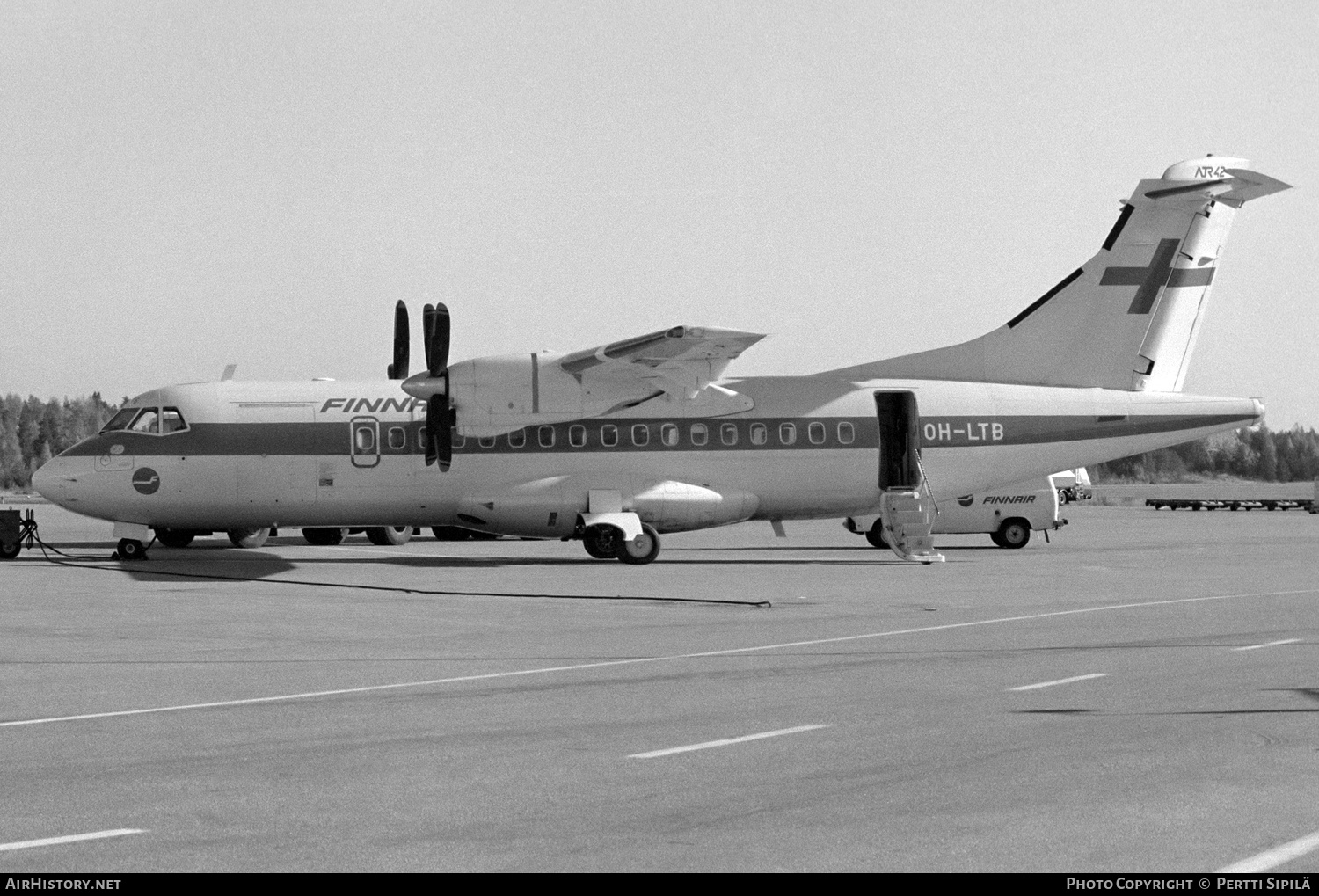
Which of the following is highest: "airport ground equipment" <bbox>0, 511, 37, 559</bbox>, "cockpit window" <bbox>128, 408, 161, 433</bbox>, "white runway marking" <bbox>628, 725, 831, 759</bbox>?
"cockpit window" <bbox>128, 408, 161, 433</bbox>

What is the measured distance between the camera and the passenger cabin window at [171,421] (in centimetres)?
3328

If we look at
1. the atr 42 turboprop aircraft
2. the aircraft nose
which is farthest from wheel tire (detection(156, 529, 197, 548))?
the aircraft nose

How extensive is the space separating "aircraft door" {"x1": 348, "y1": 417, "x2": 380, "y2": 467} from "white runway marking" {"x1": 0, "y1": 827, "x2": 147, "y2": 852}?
84.5ft

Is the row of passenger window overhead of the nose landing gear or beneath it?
overhead

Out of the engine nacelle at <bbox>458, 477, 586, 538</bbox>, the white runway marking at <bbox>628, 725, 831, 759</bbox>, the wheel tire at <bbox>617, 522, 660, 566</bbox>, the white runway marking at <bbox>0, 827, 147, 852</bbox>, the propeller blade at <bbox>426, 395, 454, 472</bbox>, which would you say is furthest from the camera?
the engine nacelle at <bbox>458, 477, 586, 538</bbox>

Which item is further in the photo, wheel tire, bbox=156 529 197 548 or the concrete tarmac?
wheel tire, bbox=156 529 197 548

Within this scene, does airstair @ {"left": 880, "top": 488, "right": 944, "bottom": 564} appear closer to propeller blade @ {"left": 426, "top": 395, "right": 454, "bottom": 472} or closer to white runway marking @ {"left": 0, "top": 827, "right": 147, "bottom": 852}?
propeller blade @ {"left": 426, "top": 395, "right": 454, "bottom": 472}

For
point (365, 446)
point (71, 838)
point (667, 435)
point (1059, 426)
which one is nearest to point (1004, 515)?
point (1059, 426)

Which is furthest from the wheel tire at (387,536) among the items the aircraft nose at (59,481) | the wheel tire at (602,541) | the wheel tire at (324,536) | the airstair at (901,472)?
the airstair at (901,472)

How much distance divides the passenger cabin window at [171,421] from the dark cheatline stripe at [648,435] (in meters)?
0.19

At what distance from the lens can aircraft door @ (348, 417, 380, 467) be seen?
33344 millimetres

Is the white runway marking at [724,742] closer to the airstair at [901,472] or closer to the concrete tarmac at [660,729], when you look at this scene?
the concrete tarmac at [660,729]

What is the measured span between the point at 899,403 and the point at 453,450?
10.5 metres

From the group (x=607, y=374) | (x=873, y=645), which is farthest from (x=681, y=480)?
(x=873, y=645)
